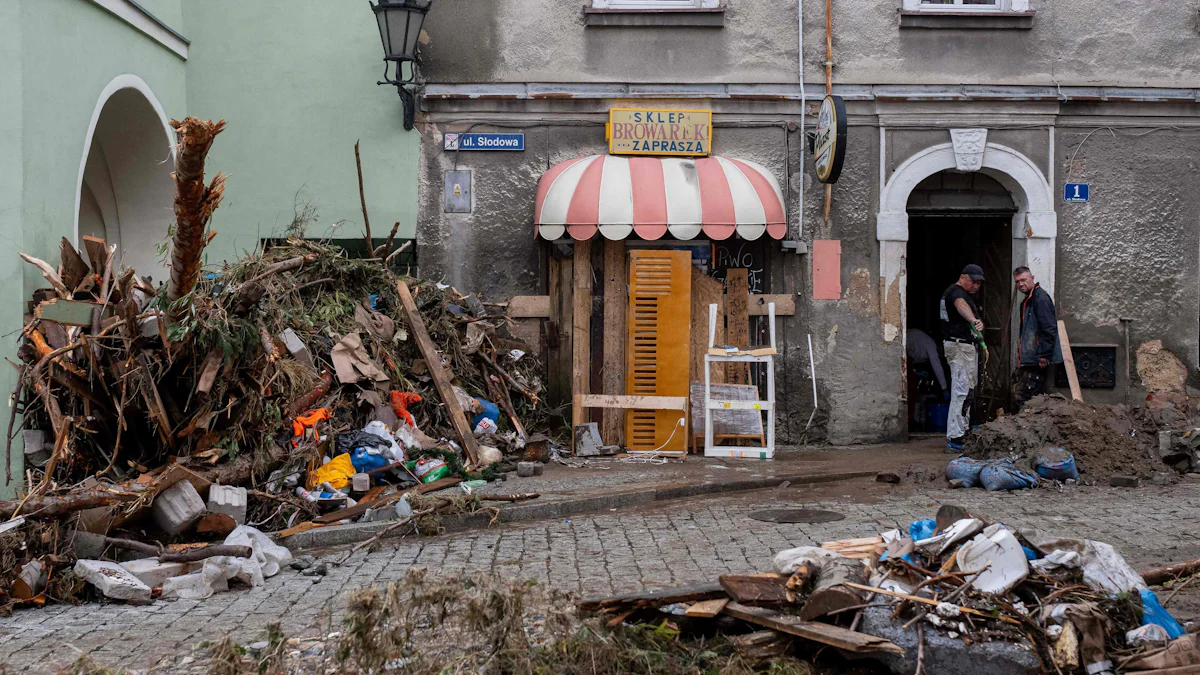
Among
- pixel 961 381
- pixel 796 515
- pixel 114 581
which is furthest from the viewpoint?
pixel 961 381

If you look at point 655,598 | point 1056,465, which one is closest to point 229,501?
point 655,598

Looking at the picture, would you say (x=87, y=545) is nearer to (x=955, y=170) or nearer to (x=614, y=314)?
(x=614, y=314)

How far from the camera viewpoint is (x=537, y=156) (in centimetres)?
1209

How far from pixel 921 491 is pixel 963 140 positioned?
15.9 ft

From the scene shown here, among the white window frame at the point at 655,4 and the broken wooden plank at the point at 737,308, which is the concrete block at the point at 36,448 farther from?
the white window frame at the point at 655,4

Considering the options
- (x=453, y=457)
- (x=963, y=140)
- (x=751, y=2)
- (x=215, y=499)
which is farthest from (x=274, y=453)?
(x=963, y=140)

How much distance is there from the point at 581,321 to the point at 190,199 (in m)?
5.60

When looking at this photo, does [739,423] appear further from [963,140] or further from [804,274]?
[963,140]

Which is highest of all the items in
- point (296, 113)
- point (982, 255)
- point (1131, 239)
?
point (296, 113)

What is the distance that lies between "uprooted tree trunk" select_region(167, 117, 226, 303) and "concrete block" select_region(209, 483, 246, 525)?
141cm

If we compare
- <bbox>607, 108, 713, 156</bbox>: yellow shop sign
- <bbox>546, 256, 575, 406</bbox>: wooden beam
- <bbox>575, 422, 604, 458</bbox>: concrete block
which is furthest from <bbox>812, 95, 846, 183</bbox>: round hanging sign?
<bbox>575, 422, 604, 458</bbox>: concrete block

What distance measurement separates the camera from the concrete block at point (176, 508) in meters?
7.09

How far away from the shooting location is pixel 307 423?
871 centimetres

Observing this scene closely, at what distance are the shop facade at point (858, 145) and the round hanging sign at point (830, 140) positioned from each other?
73 centimetres
